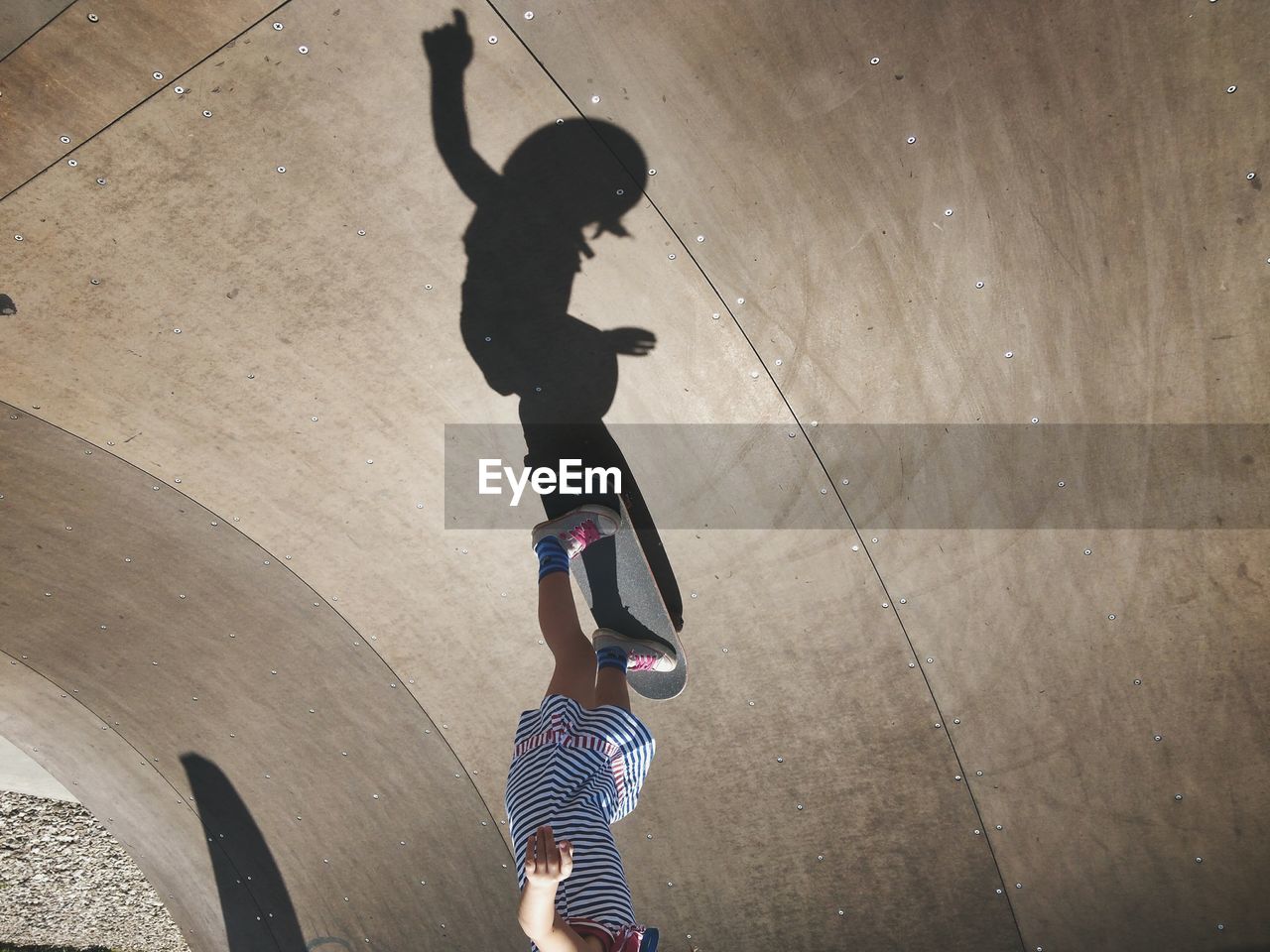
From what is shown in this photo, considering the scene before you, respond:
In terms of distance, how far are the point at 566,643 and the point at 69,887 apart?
444 cm

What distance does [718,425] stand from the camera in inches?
133

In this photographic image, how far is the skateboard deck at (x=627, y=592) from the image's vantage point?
355cm

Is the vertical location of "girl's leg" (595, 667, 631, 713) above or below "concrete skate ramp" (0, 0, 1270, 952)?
below

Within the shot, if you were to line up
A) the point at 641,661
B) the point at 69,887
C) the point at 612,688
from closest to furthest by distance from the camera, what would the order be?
the point at 612,688 → the point at 641,661 → the point at 69,887

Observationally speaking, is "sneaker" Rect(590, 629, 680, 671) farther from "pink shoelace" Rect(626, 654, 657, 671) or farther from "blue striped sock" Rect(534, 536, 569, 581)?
"blue striped sock" Rect(534, 536, 569, 581)

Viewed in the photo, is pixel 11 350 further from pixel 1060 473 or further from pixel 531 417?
pixel 1060 473

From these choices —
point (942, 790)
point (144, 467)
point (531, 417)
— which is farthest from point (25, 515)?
point (942, 790)

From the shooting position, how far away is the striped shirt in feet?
8.38

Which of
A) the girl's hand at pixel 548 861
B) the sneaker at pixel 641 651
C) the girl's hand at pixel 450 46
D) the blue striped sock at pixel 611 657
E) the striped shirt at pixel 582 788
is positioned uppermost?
the girl's hand at pixel 450 46

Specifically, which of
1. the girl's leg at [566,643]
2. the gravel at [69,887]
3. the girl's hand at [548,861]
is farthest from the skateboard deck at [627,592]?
the gravel at [69,887]

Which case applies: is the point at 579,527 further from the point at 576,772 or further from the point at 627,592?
the point at 576,772

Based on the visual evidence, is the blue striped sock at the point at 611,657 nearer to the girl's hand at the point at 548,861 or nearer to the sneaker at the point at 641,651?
the sneaker at the point at 641,651

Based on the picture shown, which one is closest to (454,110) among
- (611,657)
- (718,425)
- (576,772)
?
(718,425)

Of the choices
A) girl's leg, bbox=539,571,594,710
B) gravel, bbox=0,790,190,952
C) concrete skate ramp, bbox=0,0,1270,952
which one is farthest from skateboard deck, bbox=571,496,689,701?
gravel, bbox=0,790,190,952
